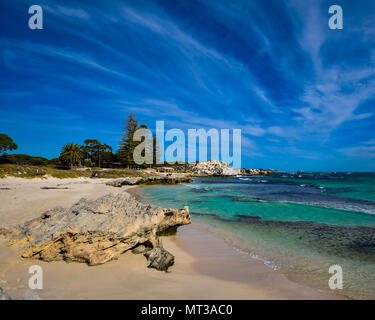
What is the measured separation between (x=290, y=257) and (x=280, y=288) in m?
2.13

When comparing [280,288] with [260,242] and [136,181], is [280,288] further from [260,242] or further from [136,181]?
[136,181]

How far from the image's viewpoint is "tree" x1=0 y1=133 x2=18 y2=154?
162ft

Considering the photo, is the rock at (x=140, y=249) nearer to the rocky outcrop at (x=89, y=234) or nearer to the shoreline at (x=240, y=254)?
the rocky outcrop at (x=89, y=234)

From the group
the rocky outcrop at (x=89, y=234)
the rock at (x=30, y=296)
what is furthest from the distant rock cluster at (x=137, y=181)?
the rock at (x=30, y=296)

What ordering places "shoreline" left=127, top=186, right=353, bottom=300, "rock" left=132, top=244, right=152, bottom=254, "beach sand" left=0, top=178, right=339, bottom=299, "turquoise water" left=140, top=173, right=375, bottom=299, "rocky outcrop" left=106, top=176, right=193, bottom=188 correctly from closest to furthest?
1. "beach sand" left=0, top=178, right=339, bottom=299
2. "shoreline" left=127, top=186, right=353, bottom=300
3. "turquoise water" left=140, top=173, right=375, bottom=299
4. "rock" left=132, top=244, right=152, bottom=254
5. "rocky outcrop" left=106, top=176, right=193, bottom=188

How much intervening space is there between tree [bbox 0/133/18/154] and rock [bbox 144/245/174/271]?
66757mm

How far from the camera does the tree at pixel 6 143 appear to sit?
162 feet

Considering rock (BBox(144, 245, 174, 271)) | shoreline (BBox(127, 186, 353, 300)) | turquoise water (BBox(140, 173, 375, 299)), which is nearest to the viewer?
shoreline (BBox(127, 186, 353, 300))

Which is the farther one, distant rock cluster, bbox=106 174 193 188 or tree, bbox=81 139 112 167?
tree, bbox=81 139 112 167

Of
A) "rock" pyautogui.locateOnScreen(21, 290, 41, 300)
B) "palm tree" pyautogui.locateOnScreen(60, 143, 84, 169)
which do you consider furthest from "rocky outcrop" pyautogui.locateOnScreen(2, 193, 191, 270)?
"palm tree" pyautogui.locateOnScreen(60, 143, 84, 169)

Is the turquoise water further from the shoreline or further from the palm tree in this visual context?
the palm tree

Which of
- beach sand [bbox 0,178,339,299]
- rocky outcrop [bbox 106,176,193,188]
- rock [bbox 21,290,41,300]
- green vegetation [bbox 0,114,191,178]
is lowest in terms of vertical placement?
rocky outcrop [bbox 106,176,193,188]
